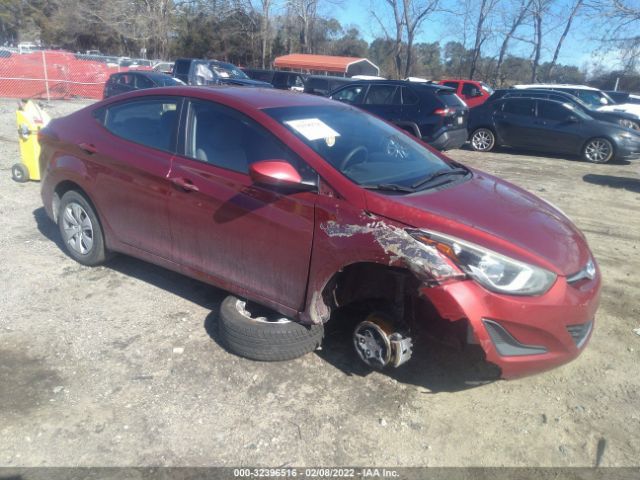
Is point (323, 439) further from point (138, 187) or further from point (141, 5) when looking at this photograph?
point (141, 5)

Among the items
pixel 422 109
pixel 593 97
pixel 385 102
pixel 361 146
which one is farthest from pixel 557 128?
pixel 361 146

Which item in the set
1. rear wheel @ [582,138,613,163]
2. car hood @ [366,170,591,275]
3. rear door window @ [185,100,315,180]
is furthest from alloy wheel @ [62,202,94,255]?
rear wheel @ [582,138,613,163]

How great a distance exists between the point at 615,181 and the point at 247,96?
28.1ft

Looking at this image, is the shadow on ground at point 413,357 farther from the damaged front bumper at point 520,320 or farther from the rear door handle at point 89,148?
the rear door handle at point 89,148

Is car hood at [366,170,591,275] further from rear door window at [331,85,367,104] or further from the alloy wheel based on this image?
rear door window at [331,85,367,104]

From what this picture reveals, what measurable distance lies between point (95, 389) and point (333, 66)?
3476 cm

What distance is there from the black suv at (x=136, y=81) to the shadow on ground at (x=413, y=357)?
1234cm

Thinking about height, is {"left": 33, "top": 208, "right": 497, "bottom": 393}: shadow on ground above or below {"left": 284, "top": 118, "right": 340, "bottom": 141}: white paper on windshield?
below

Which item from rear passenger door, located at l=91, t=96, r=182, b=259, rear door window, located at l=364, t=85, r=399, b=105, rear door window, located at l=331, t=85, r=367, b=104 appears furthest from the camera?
rear door window, located at l=331, t=85, r=367, b=104

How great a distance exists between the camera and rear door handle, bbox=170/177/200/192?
357 cm

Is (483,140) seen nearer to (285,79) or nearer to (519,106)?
(519,106)

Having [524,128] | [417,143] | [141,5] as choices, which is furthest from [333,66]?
[417,143]

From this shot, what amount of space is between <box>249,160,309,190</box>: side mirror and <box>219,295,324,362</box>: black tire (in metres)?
0.90

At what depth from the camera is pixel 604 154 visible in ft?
40.0
